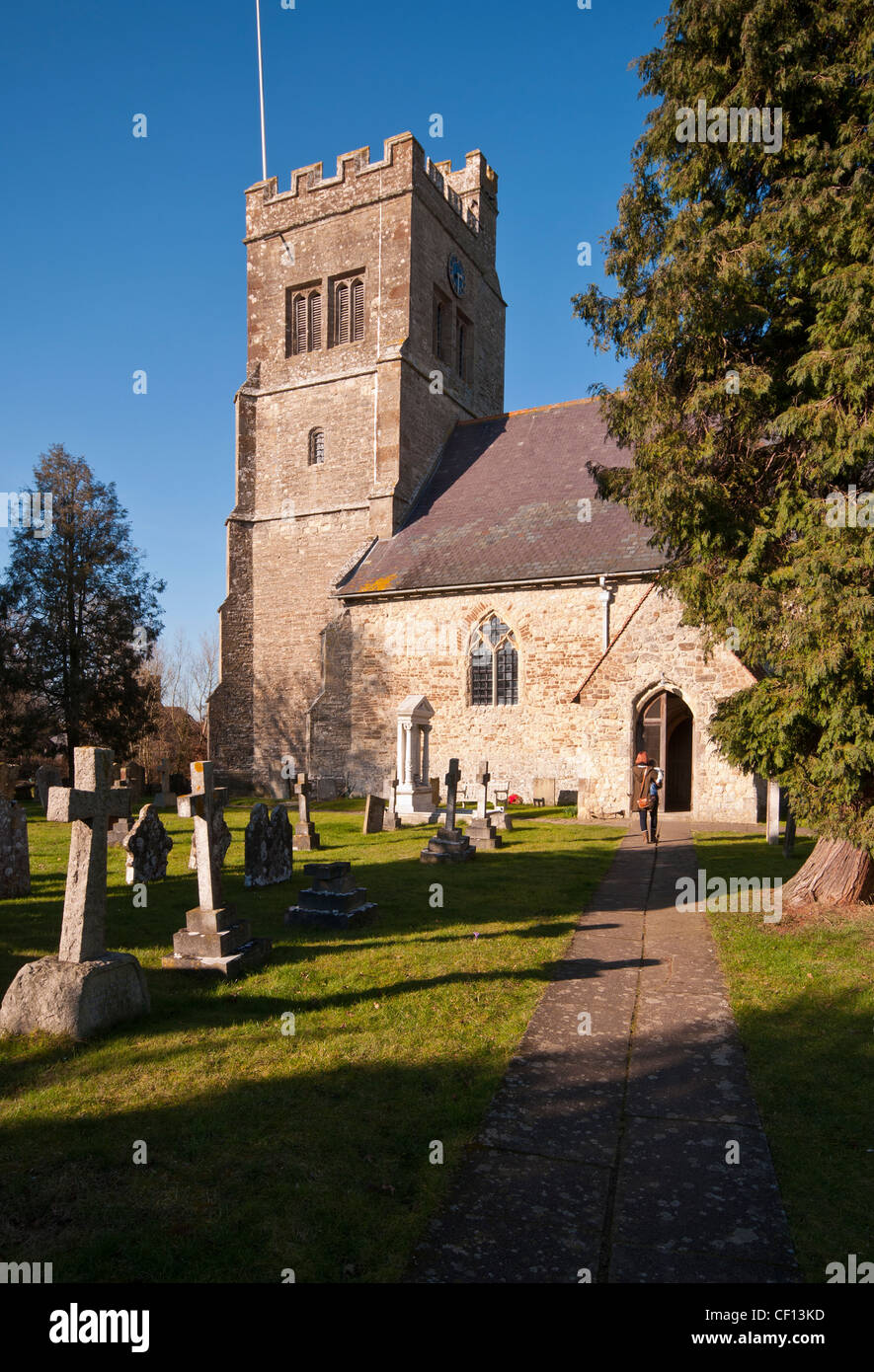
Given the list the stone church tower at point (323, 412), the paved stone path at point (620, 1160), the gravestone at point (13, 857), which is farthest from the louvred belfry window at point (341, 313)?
the paved stone path at point (620, 1160)

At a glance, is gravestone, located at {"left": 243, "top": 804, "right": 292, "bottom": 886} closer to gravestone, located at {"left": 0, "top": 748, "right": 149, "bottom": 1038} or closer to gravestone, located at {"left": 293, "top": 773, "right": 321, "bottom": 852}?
gravestone, located at {"left": 293, "top": 773, "right": 321, "bottom": 852}

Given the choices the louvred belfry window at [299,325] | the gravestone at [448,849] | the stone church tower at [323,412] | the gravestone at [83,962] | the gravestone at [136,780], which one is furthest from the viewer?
the louvred belfry window at [299,325]

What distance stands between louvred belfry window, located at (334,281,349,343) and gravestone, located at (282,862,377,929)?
77.5 ft

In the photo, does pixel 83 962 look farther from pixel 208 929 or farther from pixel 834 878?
pixel 834 878

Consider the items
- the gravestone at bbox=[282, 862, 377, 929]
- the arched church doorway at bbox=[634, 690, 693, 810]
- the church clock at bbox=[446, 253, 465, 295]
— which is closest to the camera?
the gravestone at bbox=[282, 862, 377, 929]

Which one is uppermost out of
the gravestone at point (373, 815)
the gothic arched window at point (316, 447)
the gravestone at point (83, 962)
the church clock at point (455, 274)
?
the church clock at point (455, 274)

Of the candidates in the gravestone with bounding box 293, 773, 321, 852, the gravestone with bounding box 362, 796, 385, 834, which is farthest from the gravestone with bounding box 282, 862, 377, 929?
the gravestone with bounding box 362, 796, 385, 834

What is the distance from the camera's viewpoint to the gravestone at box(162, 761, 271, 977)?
590cm

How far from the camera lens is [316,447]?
26.1 meters

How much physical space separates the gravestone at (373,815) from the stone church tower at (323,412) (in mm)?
8159

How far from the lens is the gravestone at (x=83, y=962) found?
184 inches

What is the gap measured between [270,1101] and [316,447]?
2472cm

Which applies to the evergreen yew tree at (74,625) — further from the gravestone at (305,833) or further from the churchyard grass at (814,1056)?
the churchyard grass at (814,1056)

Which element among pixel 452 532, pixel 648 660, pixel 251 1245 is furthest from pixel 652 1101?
pixel 452 532
